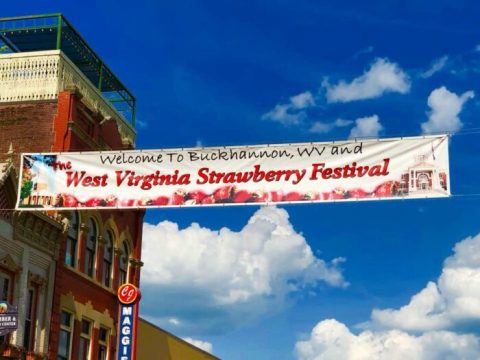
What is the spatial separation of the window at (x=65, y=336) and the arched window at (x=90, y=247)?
2.58 m

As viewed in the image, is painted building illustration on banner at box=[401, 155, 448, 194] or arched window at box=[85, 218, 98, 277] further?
arched window at box=[85, 218, 98, 277]

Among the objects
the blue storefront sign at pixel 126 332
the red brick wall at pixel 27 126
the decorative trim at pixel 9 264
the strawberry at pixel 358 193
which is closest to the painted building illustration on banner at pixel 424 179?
the strawberry at pixel 358 193

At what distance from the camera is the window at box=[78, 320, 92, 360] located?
107 ft

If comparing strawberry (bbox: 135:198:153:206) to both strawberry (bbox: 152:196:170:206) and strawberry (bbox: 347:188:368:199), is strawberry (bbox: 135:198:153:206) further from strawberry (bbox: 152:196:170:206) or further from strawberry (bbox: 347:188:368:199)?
strawberry (bbox: 347:188:368:199)

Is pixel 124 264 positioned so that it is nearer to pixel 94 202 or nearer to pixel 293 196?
pixel 94 202

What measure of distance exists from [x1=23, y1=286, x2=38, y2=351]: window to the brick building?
7 centimetres

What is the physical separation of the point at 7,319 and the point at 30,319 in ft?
12.5

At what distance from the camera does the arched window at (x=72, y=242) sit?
1262 inches

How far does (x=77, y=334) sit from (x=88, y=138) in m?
7.52

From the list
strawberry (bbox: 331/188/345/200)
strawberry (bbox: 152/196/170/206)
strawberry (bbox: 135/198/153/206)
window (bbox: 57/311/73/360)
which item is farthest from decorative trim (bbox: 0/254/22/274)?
strawberry (bbox: 331/188/345/200)

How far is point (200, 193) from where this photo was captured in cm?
2344

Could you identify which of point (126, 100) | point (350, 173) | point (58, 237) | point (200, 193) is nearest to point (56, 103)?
point (58, 237)

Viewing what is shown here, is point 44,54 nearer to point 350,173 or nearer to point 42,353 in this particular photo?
point 42,353

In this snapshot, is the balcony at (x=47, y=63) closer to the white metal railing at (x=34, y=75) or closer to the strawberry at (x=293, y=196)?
the white metal railing at (x=34, y=75)
